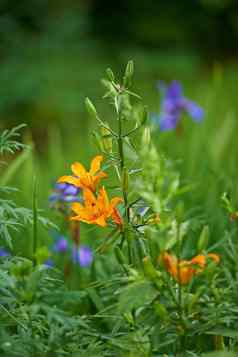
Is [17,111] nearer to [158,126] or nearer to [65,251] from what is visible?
[158,126]

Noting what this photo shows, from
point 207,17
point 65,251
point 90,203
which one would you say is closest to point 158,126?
point 65,251

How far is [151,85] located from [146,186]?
128 inches

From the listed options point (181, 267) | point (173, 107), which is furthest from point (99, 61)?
point (181, 267)

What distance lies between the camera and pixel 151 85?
4.06 m

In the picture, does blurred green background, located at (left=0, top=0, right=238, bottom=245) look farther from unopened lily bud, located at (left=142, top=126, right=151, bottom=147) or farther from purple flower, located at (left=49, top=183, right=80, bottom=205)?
unopened lily bud, located at (left=142, top=126, right=151, bottom=147)

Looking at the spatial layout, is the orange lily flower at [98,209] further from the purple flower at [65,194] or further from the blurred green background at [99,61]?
the blurred green background at [99,61]

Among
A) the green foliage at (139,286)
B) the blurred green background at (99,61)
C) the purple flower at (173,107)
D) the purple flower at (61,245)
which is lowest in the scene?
the green foliage at (139,286)

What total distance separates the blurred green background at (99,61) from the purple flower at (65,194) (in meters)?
0.70

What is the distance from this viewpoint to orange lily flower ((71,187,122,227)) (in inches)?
37.8

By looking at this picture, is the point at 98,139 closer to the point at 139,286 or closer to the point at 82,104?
the point at 139,286

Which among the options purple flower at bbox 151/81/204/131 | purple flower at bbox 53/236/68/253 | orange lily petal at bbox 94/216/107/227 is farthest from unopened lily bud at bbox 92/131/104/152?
purple flower at bbox 151/81/204/131

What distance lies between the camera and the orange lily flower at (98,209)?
96 centimetres

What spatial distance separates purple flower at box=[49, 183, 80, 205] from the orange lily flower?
0.43 metres

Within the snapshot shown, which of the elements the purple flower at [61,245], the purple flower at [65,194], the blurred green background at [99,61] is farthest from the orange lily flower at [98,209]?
the blurred green background at [99,61]
